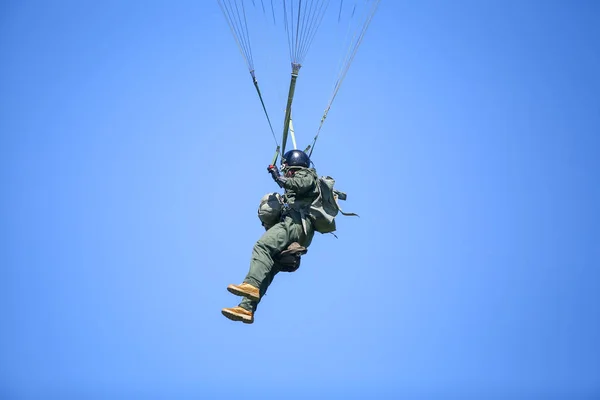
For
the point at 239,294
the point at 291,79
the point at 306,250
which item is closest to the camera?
the point at 239,294

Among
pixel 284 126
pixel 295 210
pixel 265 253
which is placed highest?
pixel 284 126

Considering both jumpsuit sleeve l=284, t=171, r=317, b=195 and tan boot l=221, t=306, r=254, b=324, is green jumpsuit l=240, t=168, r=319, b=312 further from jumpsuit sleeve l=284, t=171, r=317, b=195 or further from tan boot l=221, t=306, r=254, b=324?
tan boot l=221, t=306, r=254, b=324

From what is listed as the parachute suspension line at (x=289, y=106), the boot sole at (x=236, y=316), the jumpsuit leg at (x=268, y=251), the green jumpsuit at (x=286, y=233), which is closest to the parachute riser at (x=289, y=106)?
the parachute suspension line at (x=289, y=106)

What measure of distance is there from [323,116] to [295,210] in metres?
1.75

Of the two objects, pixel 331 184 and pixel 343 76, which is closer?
pixel 331 184

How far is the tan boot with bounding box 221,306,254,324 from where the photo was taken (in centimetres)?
1152

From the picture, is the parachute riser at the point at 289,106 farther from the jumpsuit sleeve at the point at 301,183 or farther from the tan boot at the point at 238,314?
the tan boot at the point at 238,314

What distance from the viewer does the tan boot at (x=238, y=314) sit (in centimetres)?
1152

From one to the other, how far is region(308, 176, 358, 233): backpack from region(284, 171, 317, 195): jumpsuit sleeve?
0.16m

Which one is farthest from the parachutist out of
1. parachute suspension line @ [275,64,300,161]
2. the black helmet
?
parachute suspension line @ [275,64,300,161]

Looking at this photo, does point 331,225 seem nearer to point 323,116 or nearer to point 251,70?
point 323,116

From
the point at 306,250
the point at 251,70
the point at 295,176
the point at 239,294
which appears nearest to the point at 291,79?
the point at 251,70

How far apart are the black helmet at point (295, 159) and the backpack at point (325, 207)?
0.43 meters

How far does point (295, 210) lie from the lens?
1276 cm
